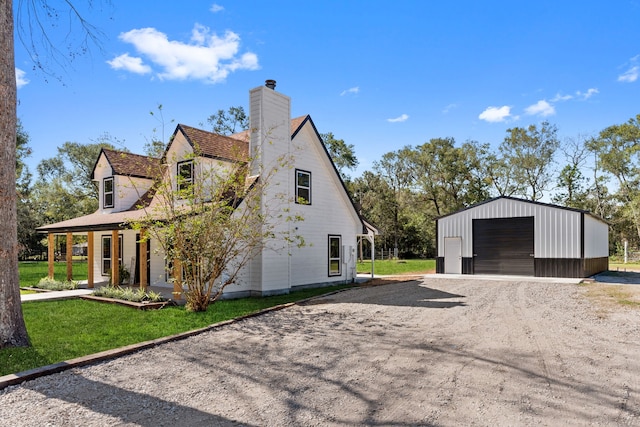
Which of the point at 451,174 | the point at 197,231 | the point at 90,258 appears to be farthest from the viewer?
the point at 451,174

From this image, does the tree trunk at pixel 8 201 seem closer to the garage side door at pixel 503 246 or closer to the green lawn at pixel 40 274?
the green lawn at pixel 40 274

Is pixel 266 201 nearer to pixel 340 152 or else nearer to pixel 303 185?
pixel 303 185

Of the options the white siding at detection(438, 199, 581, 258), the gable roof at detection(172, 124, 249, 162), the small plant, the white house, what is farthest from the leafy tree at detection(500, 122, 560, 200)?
the small plant

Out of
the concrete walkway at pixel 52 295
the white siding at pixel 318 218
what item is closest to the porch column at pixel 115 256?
the concrete walkway at pixel 52 295

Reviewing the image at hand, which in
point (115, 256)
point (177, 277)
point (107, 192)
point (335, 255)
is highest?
point (107, 192)

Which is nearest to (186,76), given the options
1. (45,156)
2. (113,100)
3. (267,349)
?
(113,100)

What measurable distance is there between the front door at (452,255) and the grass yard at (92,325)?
39.1ft

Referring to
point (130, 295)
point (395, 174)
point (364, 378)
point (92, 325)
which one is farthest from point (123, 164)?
point (395, 174)

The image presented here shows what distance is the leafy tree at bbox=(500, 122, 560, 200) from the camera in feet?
145

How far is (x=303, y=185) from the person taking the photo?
15.4 meters

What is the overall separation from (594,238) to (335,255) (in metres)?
14.1

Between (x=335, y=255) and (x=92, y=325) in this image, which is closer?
(x=92, y=325)

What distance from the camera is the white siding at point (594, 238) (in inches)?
743

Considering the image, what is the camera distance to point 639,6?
12734 mm
